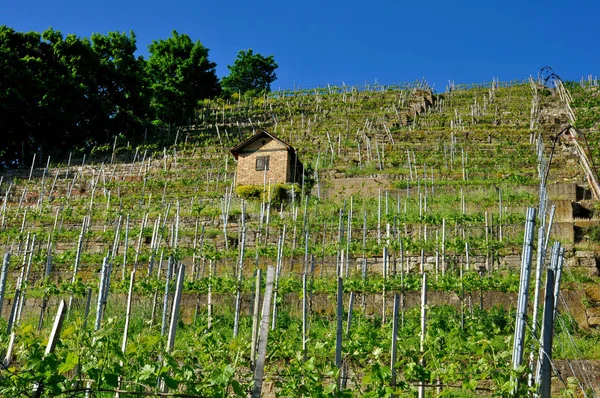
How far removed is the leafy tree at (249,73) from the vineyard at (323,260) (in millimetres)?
20804

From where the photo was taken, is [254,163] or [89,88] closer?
[254,163]

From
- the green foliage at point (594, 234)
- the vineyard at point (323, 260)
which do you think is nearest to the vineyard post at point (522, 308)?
the vineyard at point (323, 260)

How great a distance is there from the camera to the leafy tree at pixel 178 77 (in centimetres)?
4075

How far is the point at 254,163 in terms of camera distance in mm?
26719

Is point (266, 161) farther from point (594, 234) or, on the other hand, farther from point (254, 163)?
point (594, 234)

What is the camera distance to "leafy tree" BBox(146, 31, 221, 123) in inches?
1604

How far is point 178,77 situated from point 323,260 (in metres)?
30.2

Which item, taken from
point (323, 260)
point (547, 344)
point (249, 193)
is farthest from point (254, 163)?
point (547, 344)

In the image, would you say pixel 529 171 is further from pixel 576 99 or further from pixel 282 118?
pixel 282 118

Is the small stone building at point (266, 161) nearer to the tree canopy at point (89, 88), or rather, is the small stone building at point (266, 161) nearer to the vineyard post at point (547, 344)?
the tree canopy at point (89, 88)

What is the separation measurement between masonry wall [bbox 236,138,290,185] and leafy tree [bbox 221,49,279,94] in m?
35.0

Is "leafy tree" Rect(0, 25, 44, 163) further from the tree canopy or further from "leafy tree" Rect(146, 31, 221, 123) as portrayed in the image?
"leafy tree" Rect(146, 31, 221, 123)

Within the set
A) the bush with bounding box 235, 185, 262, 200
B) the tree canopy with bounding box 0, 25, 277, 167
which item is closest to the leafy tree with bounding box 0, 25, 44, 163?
the tree canopy with bounding box 0, 25, 277, 167

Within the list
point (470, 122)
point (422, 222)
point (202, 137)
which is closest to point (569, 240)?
point (422, 222)
